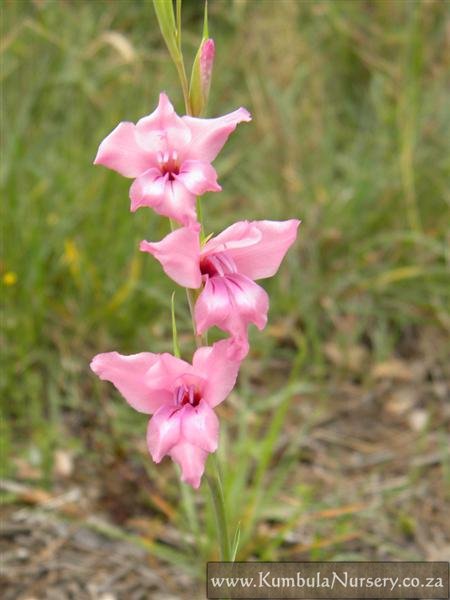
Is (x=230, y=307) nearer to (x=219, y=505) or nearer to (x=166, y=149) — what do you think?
(x=166, y=149)

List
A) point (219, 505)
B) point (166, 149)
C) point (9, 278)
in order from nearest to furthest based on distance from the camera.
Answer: point (166, 149)
point (219, 505)
point (9, 278)

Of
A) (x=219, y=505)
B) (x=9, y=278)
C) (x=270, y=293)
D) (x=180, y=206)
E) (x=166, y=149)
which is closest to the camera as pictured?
(x=180, y=206)

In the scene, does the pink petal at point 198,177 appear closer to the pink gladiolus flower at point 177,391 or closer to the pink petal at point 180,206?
the pink petal at point 180,206

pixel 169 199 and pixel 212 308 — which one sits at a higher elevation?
pixel 169 199

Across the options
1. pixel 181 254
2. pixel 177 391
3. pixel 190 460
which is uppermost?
pixel 181 254

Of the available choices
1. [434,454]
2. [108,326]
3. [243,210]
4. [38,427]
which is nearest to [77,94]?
[243,210]

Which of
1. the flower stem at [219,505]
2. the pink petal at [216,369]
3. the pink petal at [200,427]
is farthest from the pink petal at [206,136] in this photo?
the flower stem at [219,505]

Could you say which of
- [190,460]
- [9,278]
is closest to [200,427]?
[190,460]
